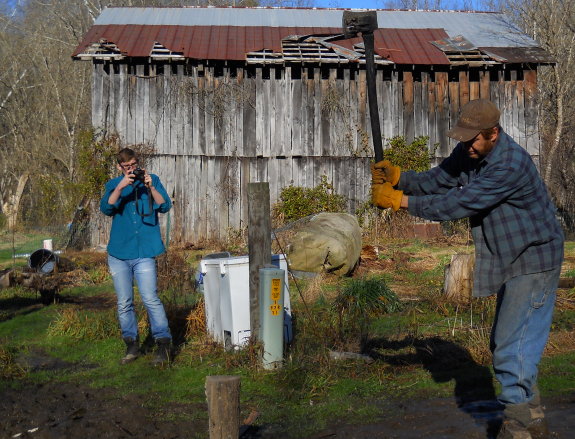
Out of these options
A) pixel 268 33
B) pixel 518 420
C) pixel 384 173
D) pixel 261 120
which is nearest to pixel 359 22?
pixel 384 173

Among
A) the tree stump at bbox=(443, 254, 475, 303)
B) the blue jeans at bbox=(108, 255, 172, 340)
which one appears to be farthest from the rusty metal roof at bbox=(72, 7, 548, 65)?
the blue jeans at bbox=(108, 255, 172, 340)

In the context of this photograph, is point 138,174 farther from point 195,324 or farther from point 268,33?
point 268,33

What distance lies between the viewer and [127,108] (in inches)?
758

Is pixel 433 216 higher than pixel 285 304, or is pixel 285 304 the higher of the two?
pixel 433 216

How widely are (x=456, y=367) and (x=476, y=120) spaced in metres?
3.19

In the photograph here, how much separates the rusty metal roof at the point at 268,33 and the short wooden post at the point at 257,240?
12030 millimetres

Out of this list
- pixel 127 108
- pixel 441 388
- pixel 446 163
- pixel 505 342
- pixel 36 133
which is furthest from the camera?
pixel 36 133

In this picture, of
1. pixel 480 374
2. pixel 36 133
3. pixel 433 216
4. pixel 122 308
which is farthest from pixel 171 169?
pixel 36 133

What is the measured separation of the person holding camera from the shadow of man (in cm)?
214

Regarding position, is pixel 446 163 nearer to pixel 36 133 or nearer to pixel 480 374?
pixel 480 374

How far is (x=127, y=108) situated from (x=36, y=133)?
1622cm

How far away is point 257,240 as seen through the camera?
7.73 m

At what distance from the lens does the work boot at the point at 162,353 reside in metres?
7.71

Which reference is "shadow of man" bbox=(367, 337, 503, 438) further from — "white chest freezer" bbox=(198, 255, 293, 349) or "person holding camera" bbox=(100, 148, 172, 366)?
"person holding camera" bbox=(100, 148, 172, 366)
